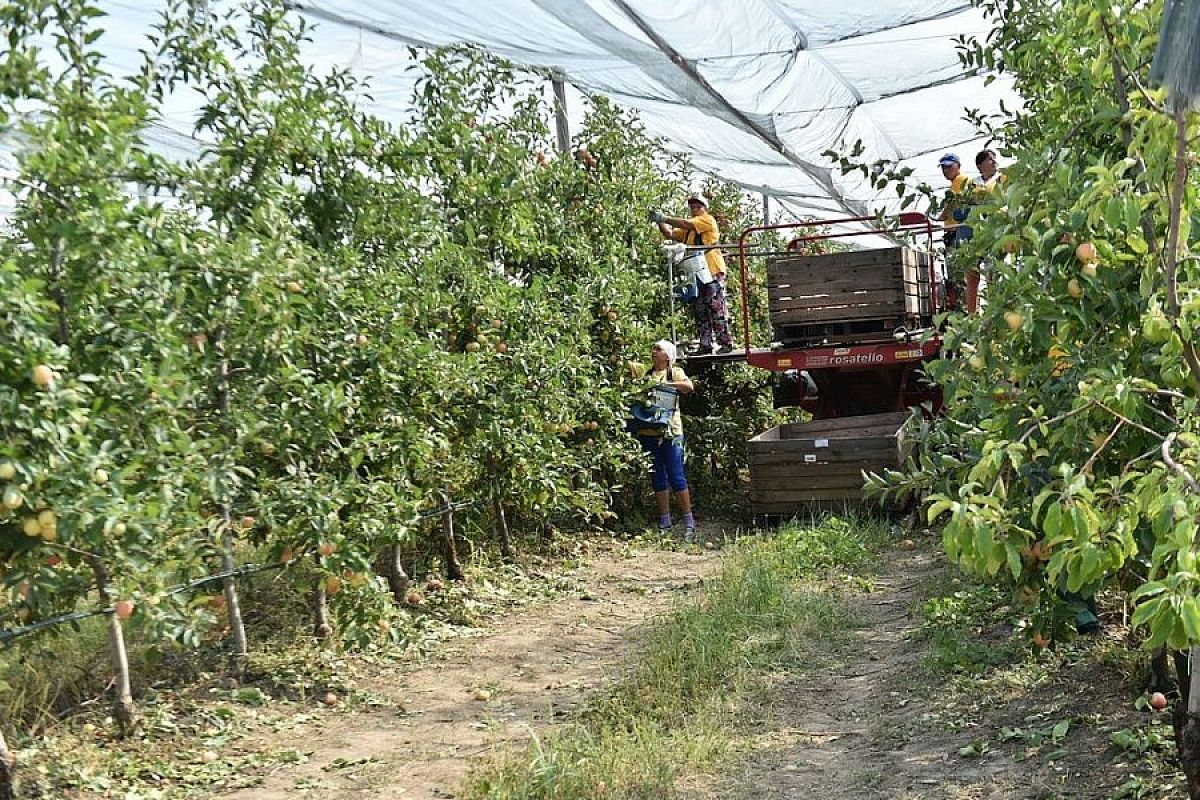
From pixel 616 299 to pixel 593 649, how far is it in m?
3.82

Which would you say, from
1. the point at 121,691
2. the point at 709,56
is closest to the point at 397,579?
the point at 121,691

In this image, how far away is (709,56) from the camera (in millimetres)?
10141

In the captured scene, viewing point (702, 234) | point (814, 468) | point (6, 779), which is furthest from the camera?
point (702, 234)

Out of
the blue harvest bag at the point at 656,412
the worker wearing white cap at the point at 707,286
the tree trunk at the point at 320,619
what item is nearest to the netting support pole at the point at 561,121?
the worker wearing white cap at the point at 707,286

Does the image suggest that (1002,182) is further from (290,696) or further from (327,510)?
(290,696)

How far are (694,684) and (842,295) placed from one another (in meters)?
5.81

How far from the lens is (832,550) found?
830 centimetres

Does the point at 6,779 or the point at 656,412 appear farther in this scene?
the point at 656,412

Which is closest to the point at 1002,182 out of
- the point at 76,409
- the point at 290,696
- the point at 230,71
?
the point at 76,409

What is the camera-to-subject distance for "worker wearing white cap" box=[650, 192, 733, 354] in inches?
461

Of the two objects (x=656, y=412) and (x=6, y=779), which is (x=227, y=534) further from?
(x=656, y=412)

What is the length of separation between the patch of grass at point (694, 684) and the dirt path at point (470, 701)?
0.99 feet

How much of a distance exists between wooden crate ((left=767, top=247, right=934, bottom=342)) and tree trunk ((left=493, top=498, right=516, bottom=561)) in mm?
3324

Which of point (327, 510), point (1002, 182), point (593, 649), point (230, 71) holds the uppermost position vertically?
point (230, 71)
